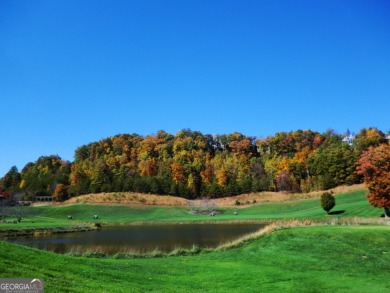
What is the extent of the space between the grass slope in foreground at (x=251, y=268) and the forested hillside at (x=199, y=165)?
75870 millimetres

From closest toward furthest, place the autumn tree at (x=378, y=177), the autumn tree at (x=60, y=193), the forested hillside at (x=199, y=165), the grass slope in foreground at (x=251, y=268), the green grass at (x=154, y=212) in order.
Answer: the grass slope in foreground at (x=251, y=268)
the autumn tree at (x=378, y=177)
the green grass at (x=154, y=212)
the forested hillside at (x=199, y=165)
the autumn tree at (x=60, y=193)

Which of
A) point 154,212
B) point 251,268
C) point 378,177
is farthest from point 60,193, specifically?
point 251,268

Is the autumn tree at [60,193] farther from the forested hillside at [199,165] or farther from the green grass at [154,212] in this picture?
the green grass at [154,212]

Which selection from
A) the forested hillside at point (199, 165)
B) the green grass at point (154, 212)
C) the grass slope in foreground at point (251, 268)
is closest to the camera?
the grass slope in foreground at point (251, 268)

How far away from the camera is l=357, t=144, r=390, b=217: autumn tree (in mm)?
46906

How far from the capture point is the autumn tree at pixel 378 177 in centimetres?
4691

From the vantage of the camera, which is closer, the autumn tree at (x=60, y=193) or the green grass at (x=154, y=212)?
the green grass at (x=154, y=212)

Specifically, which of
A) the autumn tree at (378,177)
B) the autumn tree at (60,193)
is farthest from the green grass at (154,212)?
the autumn tree at (378,177)

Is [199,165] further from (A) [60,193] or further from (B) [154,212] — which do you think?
(A) [60,193]

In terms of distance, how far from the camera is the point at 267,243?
29.1 metres

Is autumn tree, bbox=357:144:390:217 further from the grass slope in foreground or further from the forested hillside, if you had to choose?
the forested hillside

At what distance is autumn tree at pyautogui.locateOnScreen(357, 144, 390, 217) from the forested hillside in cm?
4991

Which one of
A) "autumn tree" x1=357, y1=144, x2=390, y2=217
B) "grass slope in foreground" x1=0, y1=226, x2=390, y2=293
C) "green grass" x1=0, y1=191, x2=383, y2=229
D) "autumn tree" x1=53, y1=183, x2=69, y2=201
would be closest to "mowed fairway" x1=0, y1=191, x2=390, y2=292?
"grass slope in foreground" x1=0, y1=226, x2=390, y2=293

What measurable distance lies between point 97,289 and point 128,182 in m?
109
